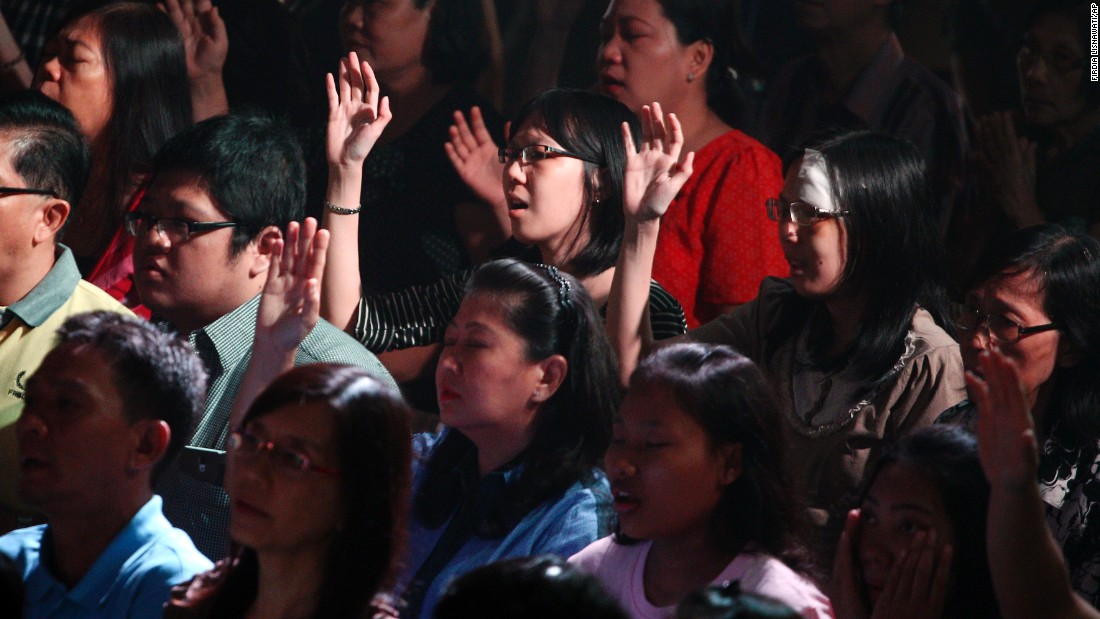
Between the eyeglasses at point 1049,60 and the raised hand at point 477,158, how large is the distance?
4.64 ft

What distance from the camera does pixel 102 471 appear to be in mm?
2287

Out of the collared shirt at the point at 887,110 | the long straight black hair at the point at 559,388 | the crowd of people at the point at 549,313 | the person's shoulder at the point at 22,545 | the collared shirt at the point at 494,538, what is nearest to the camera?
the crowd of people at the point at 549,313

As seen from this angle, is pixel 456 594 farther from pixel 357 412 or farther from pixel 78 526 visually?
pixel 78 526

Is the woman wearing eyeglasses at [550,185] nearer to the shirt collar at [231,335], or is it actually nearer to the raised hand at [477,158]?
the raised hand at [477,158]

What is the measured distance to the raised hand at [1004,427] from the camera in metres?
1.96

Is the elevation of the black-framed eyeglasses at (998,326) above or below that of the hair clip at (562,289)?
below

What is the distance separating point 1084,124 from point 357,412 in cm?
221

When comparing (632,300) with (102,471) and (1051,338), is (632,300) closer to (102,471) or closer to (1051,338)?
(1051,338)

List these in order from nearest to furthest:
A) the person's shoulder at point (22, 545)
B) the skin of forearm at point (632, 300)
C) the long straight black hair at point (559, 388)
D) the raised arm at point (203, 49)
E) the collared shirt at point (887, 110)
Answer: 1. the person's shoulder at point (22, 545)
2. the long straight black hair at point (559, 388)
3. the skin of forearm at point (632, 300)
4. the collared shirt at point (887, 110)
5. the raised arm at point (203, 49)

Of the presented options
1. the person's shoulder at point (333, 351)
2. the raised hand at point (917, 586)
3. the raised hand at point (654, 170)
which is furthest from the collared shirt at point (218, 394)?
the raised hand at point (917, 586)

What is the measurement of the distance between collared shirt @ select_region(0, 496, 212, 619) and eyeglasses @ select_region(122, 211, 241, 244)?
3.28ft

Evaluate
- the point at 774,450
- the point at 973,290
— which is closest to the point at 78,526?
the point at 774,450

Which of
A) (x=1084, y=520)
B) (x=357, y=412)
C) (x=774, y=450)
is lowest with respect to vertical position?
(x=1084, y=520)

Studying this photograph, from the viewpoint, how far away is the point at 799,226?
3.10 metres
